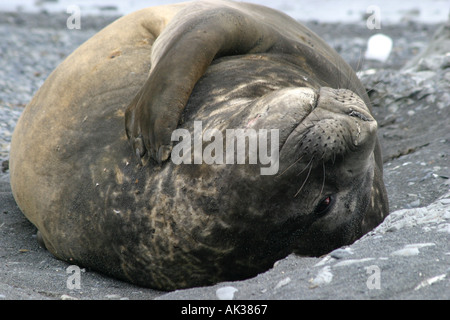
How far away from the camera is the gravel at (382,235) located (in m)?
2.89

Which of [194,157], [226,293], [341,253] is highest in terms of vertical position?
[194,157]

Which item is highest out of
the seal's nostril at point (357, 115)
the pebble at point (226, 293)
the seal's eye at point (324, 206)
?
the seal's nostril at point (357, 115)

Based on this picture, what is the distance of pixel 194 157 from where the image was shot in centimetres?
355

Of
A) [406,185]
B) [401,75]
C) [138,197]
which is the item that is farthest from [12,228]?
[401,75]

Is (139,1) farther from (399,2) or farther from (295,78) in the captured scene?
(295,78)

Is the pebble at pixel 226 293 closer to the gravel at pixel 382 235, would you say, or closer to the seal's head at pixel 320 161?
the gravel at pixel 382 235

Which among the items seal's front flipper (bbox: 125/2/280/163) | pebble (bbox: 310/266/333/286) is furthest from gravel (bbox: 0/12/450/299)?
seal's front flipper (bbox: 125/2/280/163)

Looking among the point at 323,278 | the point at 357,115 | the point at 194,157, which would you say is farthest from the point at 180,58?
the point at 323,278

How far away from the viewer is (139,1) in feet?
56.4

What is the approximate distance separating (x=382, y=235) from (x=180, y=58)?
1.48 m

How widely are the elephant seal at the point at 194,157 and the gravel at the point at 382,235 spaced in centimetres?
18

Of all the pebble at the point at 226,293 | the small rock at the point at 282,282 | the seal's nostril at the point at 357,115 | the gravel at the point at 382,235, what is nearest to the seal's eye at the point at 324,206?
the gravel at the point at 382,235

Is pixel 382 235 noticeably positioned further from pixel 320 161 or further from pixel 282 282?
pixel 282 282

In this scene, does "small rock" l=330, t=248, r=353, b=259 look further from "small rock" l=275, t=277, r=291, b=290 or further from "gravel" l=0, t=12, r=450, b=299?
"small rock" l=275, t=277, r=291, b=290
